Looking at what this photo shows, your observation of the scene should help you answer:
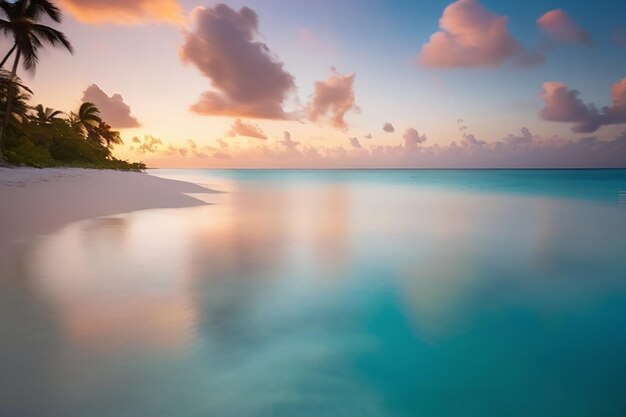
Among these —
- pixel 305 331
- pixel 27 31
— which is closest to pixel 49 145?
pixel 27 31

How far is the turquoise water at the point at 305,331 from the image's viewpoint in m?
3.39

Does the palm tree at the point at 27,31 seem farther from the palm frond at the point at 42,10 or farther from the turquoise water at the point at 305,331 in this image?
the turquoise water at the point at 305,331

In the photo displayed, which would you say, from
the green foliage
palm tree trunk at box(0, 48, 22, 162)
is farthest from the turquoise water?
the green foliage

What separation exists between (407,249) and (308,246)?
3294 millimetres

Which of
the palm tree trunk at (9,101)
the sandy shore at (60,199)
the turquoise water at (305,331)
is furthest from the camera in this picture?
the palm tree trunk at (9,101)

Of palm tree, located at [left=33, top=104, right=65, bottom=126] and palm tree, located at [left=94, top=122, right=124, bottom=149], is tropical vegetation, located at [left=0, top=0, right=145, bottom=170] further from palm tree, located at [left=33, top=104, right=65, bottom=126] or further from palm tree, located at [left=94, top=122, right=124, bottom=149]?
palm tree, located at [left=94, top=122, right=124, bottom=149]

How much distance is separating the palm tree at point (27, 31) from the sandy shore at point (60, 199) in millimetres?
5917

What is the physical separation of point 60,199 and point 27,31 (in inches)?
578

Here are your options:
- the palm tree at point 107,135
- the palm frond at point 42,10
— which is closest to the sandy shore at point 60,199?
the palm frond at point 42,10

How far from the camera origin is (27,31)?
72.8 ft

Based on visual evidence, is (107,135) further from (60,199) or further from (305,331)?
(305,331)

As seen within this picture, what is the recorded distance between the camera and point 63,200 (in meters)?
16.1

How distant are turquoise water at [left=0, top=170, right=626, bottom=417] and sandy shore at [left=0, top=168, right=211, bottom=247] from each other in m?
1.92

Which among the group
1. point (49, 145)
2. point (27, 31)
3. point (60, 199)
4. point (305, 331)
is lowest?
point (305, 331)
